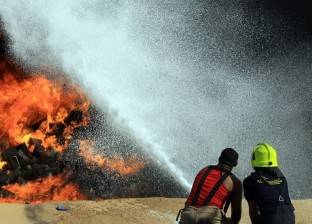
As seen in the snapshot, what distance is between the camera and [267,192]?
5.39 meters

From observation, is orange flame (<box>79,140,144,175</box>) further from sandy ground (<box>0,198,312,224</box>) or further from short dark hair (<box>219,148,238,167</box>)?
short dark hair (<box>219,148,238,167</box>)

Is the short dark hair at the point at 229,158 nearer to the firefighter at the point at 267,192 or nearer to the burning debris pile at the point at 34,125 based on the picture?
the firefighter at the point at 267,192

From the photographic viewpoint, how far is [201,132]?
24.8 metres

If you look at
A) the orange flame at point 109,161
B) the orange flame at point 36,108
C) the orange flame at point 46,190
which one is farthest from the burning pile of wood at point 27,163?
the orange flame at point 109,161

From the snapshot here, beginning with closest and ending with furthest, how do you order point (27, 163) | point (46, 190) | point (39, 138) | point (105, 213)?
point (105, 213), point (46, 190), point (27, 163), point (39, 138)

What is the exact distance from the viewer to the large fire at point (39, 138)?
14695 millimetres

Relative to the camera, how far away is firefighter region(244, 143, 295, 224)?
535cm

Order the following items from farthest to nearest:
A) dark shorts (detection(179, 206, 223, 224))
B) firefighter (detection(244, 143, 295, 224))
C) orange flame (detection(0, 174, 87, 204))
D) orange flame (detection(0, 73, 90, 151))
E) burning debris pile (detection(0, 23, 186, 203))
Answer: orange flame (detection(0, 73, 90, 151))
burning debris pile (detection(0, 23, 186, 203))
orange flame (detection(0, 174, 87, 204))
dark shorts (detection(179, 206, 223, 224))
firefighter (detection(244, 143, 295, 224))

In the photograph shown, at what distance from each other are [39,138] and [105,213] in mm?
6712

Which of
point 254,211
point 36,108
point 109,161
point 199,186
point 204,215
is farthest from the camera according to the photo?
point 109,161

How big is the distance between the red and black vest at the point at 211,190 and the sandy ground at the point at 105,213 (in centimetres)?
544

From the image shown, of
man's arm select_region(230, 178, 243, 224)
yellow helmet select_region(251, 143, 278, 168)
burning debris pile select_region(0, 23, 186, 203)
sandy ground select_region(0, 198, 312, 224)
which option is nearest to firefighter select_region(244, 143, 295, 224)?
yellow helmet select_region(251, 143, 278, 168)

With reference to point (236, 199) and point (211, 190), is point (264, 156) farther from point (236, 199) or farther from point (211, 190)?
point (211, 190)

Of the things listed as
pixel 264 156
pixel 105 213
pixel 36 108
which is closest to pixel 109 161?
pixel 36 108
